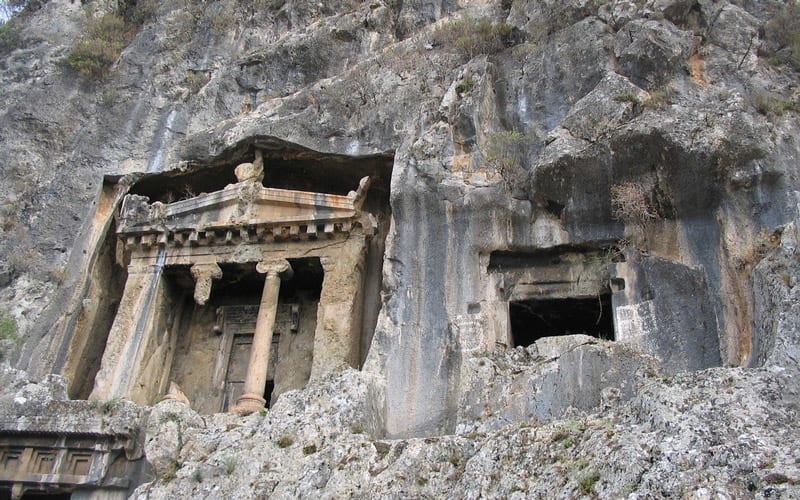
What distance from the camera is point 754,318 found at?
376 inches

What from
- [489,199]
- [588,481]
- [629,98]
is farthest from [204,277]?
[588,481]

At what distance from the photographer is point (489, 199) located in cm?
1203

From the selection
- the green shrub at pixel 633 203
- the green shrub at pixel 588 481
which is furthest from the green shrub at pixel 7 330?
the green shrub at pixel 588 481

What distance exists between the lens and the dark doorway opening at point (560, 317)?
12.3m

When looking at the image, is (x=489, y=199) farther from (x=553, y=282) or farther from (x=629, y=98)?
(x=629, y=98)

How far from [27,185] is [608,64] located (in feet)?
38.5

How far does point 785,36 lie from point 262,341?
1086 centimetres

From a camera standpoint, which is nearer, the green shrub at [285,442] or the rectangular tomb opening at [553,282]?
the green shrub at [285,442]

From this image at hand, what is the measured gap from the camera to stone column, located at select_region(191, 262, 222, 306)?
13.7 metres

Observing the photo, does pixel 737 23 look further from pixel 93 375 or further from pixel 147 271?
pixel 93 375

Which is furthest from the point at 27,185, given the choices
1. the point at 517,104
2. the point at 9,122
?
the point at 517,104

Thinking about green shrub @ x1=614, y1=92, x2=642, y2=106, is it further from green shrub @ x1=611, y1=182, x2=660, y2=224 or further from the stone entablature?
the stone entablature

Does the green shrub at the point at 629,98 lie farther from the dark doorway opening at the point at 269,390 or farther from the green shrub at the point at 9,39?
the green shrub at the point at 9,39

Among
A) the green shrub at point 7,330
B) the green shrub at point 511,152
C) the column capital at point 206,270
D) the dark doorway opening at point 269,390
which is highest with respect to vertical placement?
the green shrub at point 511,152
